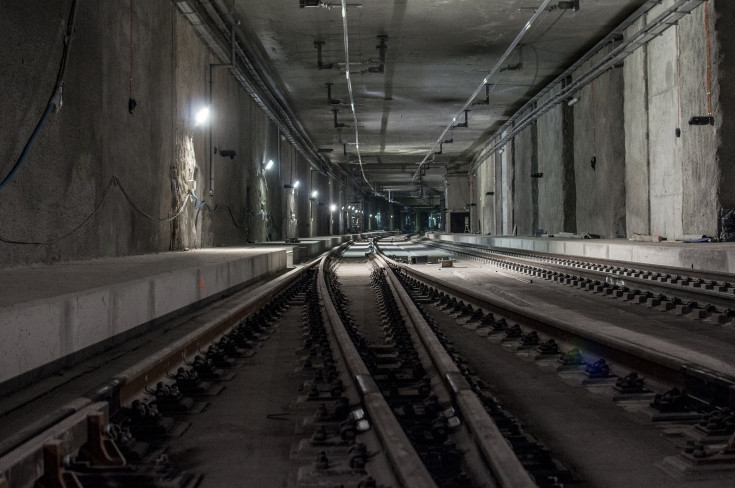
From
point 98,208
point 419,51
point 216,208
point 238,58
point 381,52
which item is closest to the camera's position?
point 98,208

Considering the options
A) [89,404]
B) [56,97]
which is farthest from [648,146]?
[89,404]

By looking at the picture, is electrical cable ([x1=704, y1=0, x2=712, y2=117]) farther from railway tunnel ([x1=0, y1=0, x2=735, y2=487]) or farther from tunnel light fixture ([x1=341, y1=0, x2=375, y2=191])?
tunnel light fixture ([x1=341, y1=0, x2=375, y2=191])

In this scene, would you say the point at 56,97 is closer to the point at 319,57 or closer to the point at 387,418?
the point at 387,418

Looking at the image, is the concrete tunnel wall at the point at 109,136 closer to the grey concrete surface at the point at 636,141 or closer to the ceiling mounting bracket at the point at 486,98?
the ceiling mounting bracket at the point at 486,98

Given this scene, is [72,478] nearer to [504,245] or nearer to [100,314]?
[100,314]

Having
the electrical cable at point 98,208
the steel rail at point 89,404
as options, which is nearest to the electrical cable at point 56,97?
the electrical cable at point 98,208

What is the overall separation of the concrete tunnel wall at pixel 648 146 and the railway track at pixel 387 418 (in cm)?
860

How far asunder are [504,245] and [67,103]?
Result: 19109 mm

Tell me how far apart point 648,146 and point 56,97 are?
41.5 ft

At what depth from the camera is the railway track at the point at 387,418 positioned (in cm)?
221

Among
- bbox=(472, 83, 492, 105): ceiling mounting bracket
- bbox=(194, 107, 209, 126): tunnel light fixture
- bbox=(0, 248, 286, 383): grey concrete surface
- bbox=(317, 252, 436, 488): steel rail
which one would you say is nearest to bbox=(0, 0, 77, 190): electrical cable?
bbox=(0, 248, 286, 383): grey concrete surface

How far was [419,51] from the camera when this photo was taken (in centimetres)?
1661

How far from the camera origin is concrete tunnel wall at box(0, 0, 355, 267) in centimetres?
619

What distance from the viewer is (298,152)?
30.2 metres
